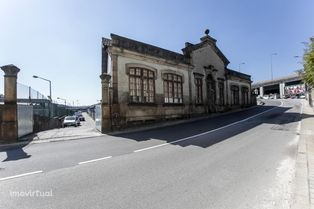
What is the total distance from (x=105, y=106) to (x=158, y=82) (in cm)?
634

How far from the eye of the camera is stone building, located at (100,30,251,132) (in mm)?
16141

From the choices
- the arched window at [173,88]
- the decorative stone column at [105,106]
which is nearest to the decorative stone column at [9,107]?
the decorative stone column at [105,106]

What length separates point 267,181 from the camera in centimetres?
527

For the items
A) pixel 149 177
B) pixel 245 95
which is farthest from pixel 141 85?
pixel 245 95

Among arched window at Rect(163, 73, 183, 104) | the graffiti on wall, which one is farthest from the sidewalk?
the graffiti on wall

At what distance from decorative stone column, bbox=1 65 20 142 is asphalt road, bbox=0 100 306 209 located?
152 inches

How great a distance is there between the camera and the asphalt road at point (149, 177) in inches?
163

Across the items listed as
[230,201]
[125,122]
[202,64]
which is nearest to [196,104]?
[202,64]

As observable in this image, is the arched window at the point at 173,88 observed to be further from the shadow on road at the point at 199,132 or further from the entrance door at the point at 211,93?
the entrance door at the point at 211,93

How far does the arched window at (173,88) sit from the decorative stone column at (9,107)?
11953mm

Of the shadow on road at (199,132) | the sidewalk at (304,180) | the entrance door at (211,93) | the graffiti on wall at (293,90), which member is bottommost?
the sidewalk at (304,180)

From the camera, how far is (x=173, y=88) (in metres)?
21.3

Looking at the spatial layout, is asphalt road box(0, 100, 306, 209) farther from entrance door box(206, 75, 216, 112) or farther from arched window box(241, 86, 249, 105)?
arched window box(241, 86, 249, 105)

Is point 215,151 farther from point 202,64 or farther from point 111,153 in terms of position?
point 202,64
